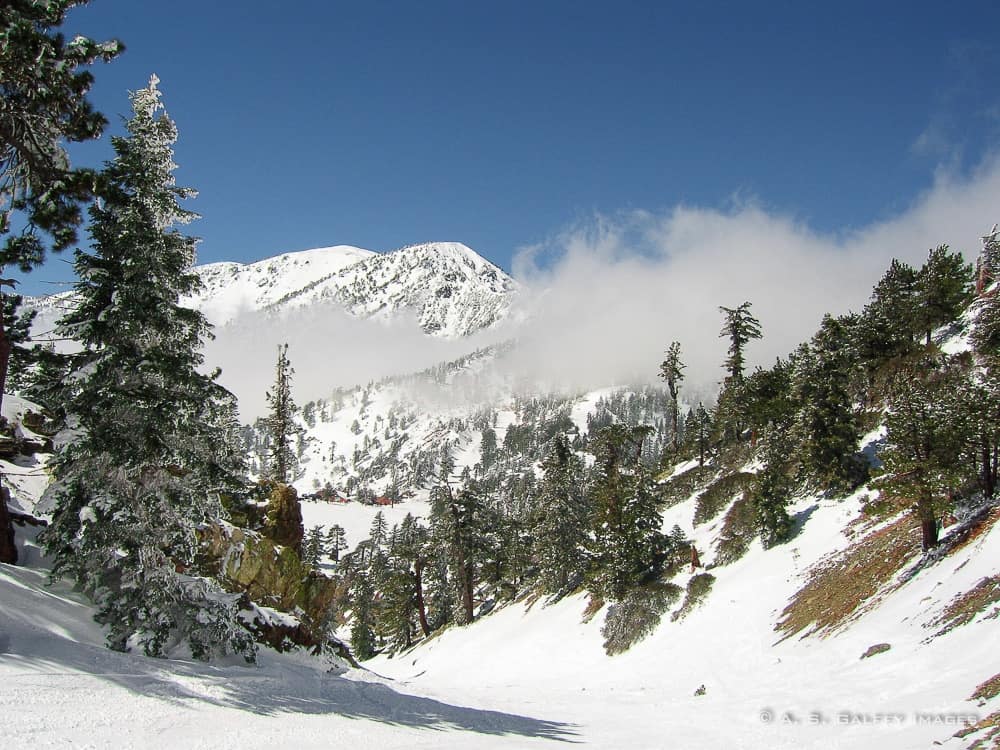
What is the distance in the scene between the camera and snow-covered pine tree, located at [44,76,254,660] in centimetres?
1282

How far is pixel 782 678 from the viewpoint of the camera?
778 inches

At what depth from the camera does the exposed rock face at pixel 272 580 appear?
63.7ft

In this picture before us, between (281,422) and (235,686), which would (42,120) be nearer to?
(235,686)

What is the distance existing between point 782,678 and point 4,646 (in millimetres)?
20468

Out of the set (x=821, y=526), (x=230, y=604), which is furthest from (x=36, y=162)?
(x=821, y=526)

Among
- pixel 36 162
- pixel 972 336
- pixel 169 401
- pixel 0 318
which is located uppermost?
pixel 972 336

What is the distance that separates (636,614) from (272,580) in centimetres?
2125

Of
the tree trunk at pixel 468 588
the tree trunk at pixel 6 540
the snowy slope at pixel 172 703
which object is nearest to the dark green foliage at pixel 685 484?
the tree trunk at pixel 468 588

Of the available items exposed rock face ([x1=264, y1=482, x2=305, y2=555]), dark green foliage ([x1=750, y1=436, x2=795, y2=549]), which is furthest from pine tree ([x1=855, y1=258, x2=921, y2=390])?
exposed rock face ([x1=264, y1=482, x2=305, y2=555])

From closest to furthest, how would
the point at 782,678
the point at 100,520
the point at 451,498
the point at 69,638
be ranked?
the point at 69,638 → the point at 100,520 → the point at 782,678 → the point at 451,498

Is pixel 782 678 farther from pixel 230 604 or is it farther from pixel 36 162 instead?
pixel 36 162

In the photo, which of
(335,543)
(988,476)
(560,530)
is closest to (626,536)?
(560,530)

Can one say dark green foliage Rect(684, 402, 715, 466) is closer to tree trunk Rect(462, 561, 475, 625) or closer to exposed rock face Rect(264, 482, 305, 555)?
tree trunk Rect(462, 561, 475, 625)

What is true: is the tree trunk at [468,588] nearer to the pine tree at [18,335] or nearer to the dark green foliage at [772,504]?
the dark green foliage at [772,504]
